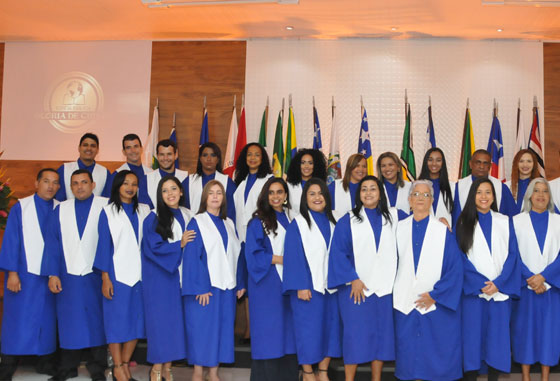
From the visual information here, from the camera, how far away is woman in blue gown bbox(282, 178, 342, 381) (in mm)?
4562

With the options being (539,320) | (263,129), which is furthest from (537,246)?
(263,129)

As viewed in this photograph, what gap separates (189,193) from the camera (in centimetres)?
613

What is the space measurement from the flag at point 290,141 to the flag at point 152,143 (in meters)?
1.76

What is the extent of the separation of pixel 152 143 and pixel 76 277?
3.29 m

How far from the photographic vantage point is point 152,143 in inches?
317

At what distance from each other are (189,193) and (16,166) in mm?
3607

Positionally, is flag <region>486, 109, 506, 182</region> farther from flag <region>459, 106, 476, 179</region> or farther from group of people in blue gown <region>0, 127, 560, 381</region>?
group of people in blue gown <region>0, 127, 560, 381</region>

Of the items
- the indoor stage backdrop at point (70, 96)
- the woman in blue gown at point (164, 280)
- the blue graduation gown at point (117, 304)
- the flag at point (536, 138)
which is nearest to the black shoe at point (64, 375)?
the blue graduation gown at point (117, 304)

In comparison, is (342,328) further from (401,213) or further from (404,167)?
(404,167)

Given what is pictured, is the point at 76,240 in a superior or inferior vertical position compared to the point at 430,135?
inferior

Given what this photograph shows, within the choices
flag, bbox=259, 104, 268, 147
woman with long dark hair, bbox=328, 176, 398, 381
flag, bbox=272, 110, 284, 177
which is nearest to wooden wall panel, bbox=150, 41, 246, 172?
flag, bbox=259, 104, 268, 147

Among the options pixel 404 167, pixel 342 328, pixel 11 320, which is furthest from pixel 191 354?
pixel 404 167

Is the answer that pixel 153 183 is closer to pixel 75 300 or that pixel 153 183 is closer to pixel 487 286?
pixel 75 300

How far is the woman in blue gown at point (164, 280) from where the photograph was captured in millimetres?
4742
